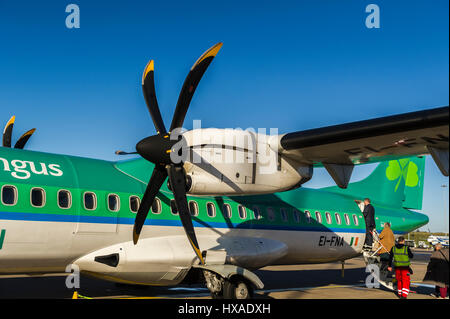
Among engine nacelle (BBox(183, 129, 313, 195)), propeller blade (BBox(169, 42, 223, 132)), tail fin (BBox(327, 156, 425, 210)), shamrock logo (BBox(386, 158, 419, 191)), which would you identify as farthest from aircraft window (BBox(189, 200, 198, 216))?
shamrock logo (BBox(386, 158, 419, 191))

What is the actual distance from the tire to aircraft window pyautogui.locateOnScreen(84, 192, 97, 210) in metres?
3.20

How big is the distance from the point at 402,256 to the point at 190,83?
6.61 meters

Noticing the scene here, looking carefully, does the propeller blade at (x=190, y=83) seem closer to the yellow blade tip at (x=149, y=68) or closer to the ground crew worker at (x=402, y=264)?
the yellow blade tip at (x=149, y=68)

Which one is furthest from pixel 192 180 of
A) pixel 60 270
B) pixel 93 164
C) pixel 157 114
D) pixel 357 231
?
pixel 357 231

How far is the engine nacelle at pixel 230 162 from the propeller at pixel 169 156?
31cm

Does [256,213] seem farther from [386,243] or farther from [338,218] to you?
[338,218]

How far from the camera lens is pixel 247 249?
421 inches

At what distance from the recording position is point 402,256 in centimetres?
1089

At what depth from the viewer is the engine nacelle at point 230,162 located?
9.22 m

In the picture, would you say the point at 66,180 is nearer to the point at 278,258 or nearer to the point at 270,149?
the point at 270,149

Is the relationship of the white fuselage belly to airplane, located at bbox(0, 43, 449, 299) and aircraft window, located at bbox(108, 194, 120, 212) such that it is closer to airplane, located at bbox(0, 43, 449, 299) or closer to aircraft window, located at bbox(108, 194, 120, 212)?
airplane, located at bbox(0, 43, 449, 299)
